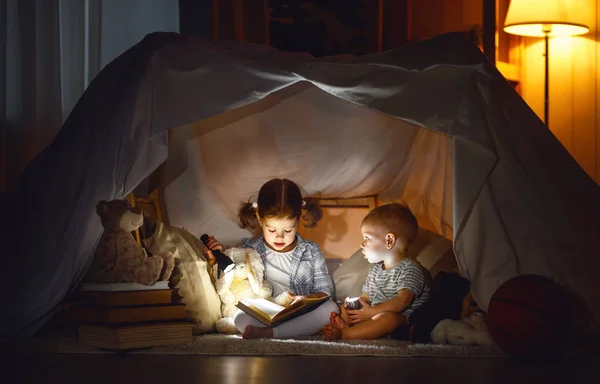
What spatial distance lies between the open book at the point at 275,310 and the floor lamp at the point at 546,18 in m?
2.15

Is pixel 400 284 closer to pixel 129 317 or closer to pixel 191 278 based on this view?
pixel 191 278

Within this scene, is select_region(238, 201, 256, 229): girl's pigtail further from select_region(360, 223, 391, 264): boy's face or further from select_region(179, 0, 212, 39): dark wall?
select_region(179, 0, 212, 39): dark wall

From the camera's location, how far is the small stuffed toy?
9.29 feet

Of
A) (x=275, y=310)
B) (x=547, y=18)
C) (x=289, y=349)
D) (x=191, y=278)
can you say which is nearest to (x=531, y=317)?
(x=289, y=349)

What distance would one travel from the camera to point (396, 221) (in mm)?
2863

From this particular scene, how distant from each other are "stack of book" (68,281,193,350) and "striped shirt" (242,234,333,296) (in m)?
0.53

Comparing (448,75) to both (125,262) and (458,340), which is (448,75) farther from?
(125,262)

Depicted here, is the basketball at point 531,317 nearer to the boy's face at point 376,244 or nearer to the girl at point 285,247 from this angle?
the boy's face at point 376,244

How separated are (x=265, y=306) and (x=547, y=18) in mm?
2266

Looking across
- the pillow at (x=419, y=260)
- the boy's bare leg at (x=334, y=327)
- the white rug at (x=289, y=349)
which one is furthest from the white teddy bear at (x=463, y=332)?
the pillow at (x=419, y=260)

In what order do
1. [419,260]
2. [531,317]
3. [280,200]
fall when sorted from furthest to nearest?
[419,260]
[280,200]
[531,317]

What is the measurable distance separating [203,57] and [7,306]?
35.8 inches

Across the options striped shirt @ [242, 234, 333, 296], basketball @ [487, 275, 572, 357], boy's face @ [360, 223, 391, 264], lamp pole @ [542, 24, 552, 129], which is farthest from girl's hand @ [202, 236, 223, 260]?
lamp pole @ [542, 24, 552, 129]

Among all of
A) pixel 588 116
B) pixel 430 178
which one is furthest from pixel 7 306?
pixel 588 116
